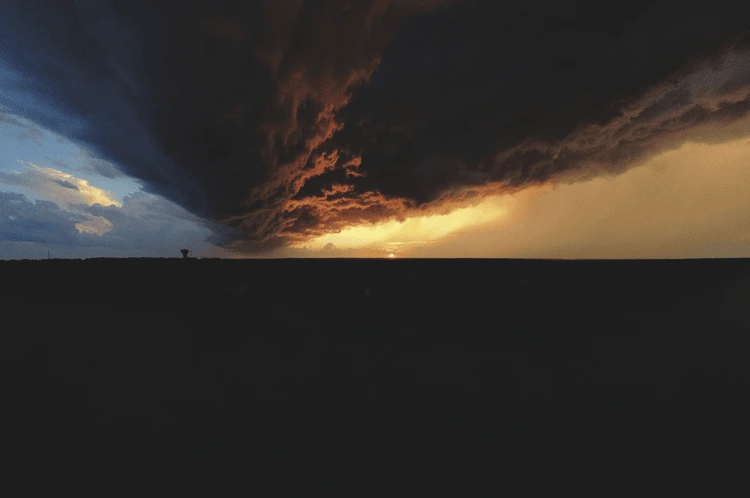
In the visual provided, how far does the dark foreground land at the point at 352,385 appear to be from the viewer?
9.42ft

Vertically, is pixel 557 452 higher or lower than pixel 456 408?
lower

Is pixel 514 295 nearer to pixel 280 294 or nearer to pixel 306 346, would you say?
pixel 306 346

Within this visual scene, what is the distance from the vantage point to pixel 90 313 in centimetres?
408

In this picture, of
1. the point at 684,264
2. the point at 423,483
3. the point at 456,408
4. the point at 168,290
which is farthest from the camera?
the point at 684,264

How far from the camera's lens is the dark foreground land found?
287cm

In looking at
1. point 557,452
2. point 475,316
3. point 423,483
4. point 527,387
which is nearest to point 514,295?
point 475,316

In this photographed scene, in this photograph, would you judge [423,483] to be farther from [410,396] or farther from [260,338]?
[260,338]

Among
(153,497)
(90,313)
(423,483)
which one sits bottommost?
(423,483)

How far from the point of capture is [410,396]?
370cm

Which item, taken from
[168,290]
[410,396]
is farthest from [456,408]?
[168,290]

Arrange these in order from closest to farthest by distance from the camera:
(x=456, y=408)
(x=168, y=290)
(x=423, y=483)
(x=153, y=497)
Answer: (x=153, y=497)
(x=423, y=483)
(x=456, y=408)
(x=168, y=290)

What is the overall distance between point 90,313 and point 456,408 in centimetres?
606

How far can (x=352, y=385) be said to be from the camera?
148 inches

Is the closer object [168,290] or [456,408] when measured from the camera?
[456,408]
